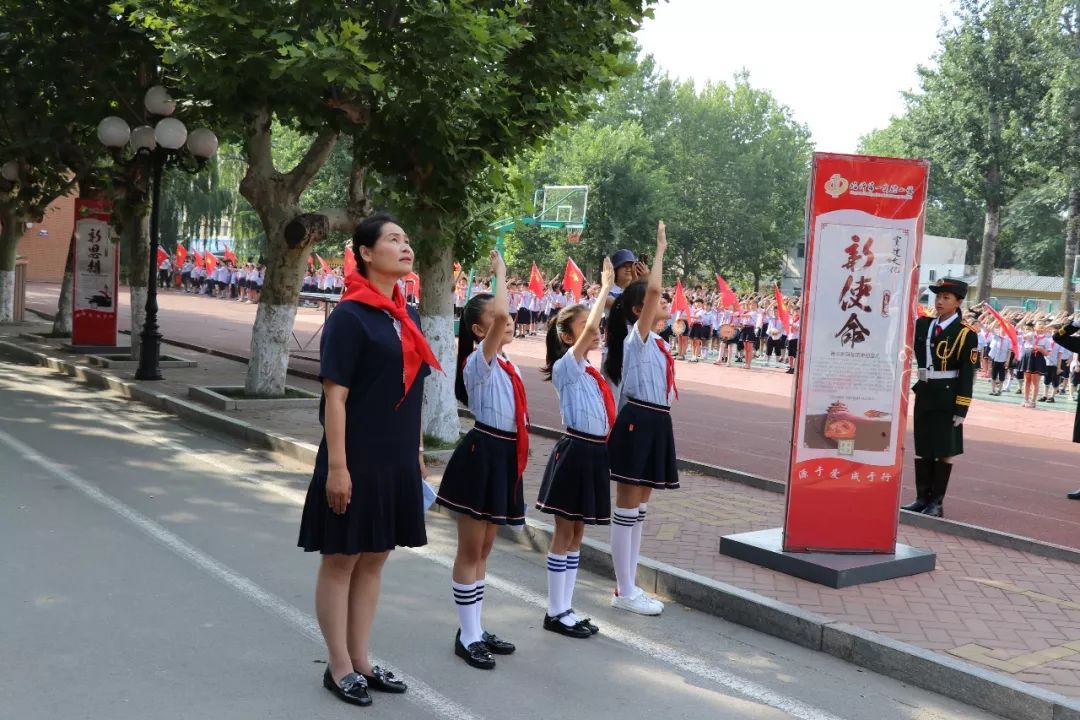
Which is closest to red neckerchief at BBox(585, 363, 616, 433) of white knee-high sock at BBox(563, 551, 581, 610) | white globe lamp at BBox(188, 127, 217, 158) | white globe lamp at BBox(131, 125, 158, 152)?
white knee-high sock at BBox(563, 551, 581, 610)

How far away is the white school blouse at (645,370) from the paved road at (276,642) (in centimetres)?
128

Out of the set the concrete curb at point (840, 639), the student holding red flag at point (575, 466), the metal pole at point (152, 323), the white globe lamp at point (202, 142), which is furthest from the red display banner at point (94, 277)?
the student holding red flag at point (575, 466)

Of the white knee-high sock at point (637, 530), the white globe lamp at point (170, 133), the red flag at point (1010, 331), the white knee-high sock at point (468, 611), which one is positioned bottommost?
the white knee-high sock at point (468, 611)

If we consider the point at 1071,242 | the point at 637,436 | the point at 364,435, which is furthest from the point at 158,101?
the point at 1071,242

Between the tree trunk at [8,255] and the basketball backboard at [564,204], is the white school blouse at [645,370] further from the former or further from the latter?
the basketball backboard at [564,204]

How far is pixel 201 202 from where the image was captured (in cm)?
5119

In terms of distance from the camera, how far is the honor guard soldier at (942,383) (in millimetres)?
8547

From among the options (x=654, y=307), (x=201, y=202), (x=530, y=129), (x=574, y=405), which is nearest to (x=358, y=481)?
(x=574, y=405)

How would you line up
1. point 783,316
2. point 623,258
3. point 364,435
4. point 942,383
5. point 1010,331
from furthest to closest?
point 783,316
point 1010,331
point 942,383
point 623,258
point 364,435

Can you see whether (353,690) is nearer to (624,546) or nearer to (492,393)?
(492,393)

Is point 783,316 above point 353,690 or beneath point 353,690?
above

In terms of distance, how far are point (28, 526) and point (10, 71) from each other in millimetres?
11947

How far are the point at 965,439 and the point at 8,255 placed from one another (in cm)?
2039

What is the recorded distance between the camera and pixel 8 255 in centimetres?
2370
